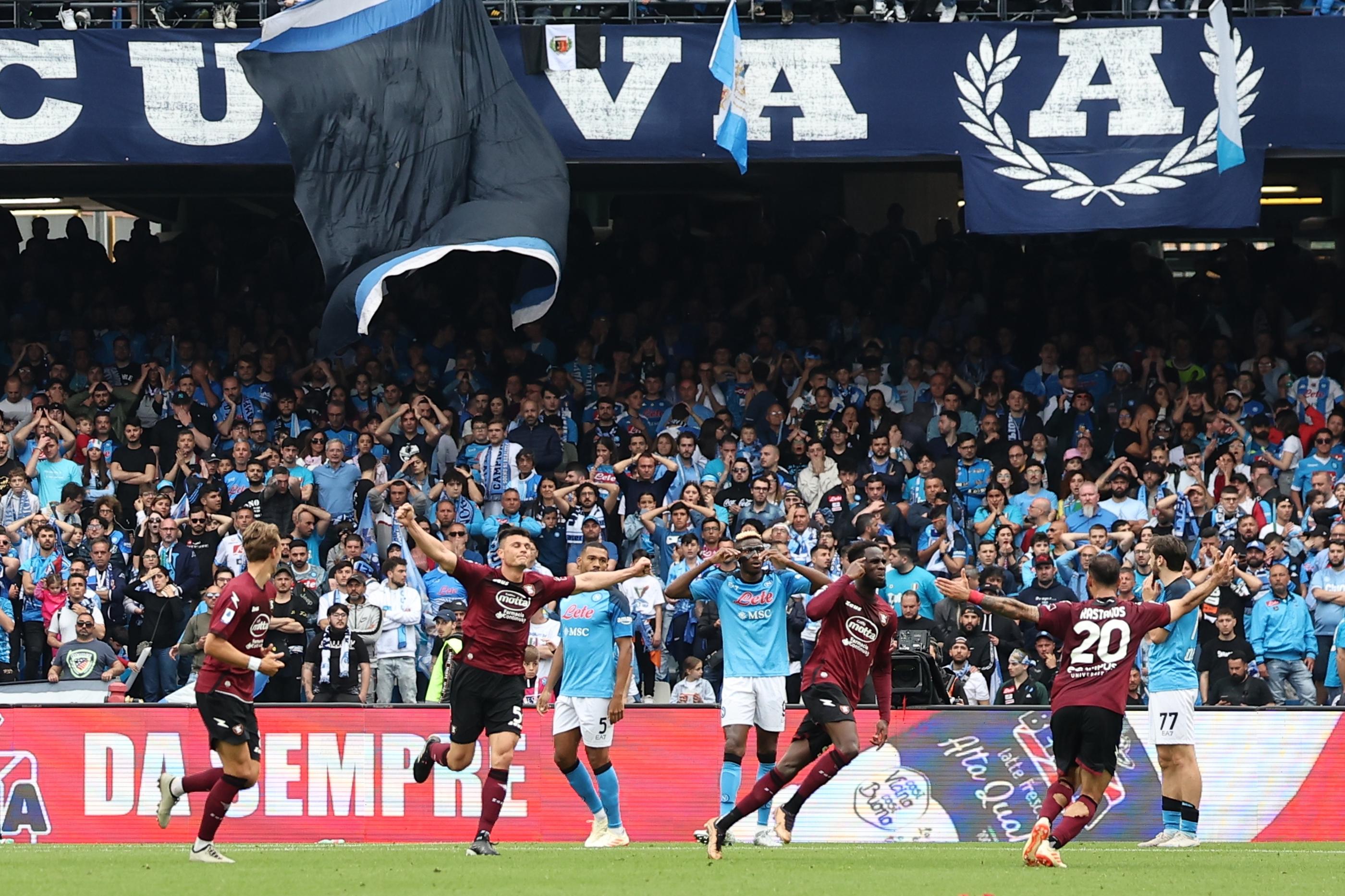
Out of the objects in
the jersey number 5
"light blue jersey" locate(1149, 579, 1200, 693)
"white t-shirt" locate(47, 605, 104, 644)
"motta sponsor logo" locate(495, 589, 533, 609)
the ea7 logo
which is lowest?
the ea7 logo

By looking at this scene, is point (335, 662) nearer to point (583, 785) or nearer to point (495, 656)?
point (583, 785)

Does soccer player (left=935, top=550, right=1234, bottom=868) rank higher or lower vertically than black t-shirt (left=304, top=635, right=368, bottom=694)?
higher

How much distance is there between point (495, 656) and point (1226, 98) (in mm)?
11669

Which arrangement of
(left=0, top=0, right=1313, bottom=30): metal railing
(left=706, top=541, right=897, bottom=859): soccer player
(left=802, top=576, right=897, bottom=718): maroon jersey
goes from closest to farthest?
(left=706, top=541, right=897, bottom=859): soccer player, (left=802, top=576, right=897, bottom=718): maroon jersey, (left=0, top=0, right=1313, bottom=30): metal railing

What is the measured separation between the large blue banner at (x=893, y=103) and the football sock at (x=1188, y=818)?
8.57 meters

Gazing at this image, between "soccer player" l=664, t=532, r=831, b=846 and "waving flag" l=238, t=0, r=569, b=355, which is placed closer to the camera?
"soccer player" l=664, t=532, r=831, b=846

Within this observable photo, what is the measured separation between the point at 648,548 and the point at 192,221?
1233 centimetres

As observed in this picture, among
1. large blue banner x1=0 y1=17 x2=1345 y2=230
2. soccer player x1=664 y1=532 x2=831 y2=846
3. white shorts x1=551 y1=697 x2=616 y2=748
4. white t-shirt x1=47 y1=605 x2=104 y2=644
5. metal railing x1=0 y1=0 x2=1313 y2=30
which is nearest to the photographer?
soccer player x1=664 y1=532 x2=831 y2=846

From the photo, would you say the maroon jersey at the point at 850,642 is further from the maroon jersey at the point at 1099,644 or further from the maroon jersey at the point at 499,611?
the maroon jersey at the point at 499,611

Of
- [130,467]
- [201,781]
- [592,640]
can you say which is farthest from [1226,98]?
[201,781]

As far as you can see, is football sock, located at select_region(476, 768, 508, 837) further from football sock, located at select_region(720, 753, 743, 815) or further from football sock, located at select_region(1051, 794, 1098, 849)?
football sock, located at select_region(1051, 794, 1098, 849)

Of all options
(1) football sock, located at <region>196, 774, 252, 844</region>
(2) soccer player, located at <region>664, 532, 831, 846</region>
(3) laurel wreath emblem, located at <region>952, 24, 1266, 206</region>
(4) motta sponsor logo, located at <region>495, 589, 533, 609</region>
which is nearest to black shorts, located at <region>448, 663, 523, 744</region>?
(4) motta sponsor logo, located at <region>495, 589, 533, 609</region>

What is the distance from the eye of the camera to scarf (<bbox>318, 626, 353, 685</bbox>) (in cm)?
1830

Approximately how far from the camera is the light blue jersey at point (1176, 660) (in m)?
12.8
